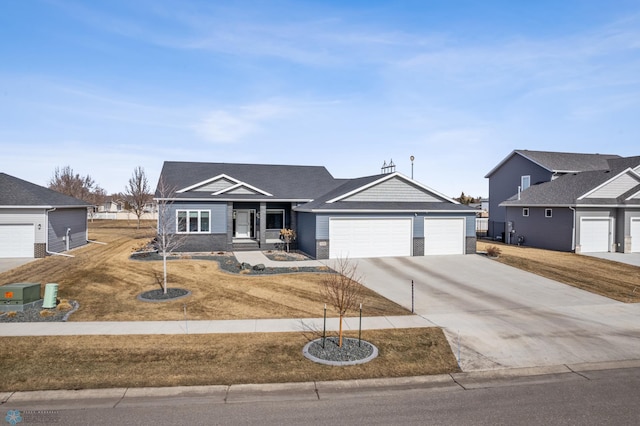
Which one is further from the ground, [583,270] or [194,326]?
[583,270]

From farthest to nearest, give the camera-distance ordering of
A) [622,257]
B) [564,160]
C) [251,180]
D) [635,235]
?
[564,160] → [251,180] → [635,235] → [622,257]

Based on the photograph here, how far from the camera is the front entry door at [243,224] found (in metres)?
32.1

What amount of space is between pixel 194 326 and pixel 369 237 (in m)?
15.6

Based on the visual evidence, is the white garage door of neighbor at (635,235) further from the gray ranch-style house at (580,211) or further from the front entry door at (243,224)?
the front entry door at (243,224)

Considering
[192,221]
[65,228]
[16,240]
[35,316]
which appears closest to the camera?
[35,316]

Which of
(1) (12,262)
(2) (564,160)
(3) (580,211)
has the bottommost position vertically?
(1) (12,262)

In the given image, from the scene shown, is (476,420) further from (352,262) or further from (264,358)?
(352,262)

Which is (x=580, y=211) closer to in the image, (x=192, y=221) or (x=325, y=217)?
(x=325, y=217)

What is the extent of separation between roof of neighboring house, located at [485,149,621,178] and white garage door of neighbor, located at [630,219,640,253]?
7.66m

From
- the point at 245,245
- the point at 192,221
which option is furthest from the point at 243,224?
the point at 192,221

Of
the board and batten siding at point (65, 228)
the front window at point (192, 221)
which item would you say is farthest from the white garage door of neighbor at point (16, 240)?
the front window at point (192, 221)

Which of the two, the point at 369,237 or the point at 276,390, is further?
the point at 369,237

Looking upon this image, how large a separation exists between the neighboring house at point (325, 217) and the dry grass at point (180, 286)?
199 inches

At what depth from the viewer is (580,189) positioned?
29375 millimetres
